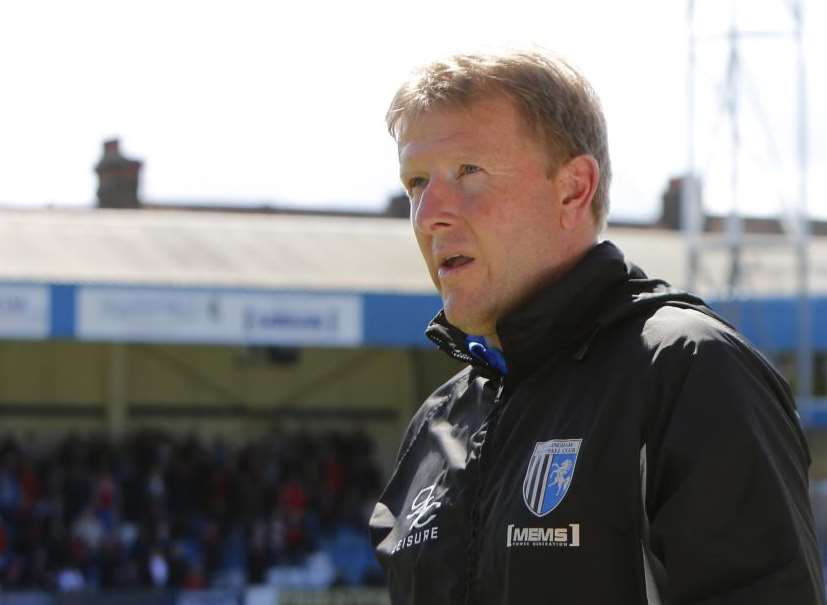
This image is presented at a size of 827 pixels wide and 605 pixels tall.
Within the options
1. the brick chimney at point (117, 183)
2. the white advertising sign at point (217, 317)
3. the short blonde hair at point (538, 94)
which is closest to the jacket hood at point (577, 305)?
the short blonde hair at point (538, 94)

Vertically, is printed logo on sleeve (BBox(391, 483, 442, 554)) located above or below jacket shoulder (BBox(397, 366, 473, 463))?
below

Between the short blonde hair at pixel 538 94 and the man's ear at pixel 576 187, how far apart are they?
10mm

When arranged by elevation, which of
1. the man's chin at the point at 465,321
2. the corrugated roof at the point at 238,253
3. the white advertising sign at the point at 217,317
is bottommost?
the white advertising sign at the point at 217,317

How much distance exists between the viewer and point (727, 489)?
1572mm

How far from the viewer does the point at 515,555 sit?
173 cm

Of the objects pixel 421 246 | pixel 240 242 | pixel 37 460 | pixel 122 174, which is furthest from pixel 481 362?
pixel 122 174

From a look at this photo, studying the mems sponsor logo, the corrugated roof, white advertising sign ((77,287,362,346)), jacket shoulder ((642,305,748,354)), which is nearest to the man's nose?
jacket shoulder ((642,305,748,354))

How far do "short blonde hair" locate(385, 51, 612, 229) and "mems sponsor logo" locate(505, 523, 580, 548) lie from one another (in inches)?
18.0

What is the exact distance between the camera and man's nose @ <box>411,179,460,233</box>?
1.90 m

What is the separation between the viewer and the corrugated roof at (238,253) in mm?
19844

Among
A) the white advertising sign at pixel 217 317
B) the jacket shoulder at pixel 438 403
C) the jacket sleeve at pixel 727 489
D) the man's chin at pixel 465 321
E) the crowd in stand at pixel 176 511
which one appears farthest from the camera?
the white advertising sign at pixel 217 317

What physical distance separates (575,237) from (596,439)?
0.33 m

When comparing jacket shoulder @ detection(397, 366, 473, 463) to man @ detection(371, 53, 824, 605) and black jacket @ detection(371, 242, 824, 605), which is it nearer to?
man @ detection(371, 53, 824, 605)

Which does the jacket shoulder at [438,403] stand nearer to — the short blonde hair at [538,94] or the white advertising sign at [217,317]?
the short blonde hair at [538,94]
